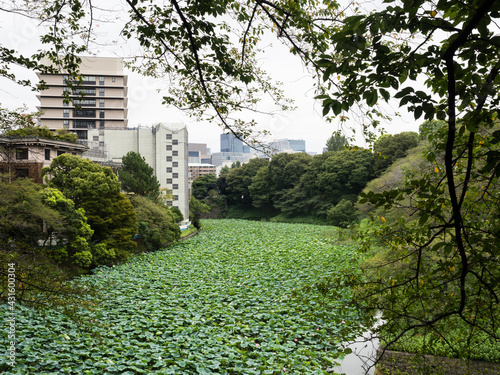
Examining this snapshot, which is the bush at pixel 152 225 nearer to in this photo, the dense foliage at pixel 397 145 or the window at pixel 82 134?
the dense foliage at pixel 397 145

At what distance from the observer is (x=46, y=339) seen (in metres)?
4.85

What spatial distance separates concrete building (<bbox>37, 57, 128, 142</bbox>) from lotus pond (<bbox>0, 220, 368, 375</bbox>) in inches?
1133

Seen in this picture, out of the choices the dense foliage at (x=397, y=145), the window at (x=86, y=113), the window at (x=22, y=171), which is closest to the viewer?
the window at (x=22, y=171)

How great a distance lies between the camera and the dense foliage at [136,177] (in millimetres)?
16734

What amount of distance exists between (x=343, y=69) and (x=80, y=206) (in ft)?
34.1

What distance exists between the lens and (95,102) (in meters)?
34.9

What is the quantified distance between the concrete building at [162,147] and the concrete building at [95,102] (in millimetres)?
Result: 10207

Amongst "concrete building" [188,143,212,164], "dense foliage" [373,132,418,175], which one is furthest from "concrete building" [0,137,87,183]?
"concrete building" [188,143,212,164]

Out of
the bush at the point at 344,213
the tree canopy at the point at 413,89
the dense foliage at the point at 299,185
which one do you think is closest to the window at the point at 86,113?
the dense foliage at the point at 299,185

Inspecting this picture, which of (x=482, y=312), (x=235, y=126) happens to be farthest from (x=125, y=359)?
(x=482, y=312)

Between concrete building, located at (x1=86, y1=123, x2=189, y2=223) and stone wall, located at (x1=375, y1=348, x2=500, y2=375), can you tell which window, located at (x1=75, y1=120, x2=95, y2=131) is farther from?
stone wall, located at (x1=375, y1=348, x2=500, y2=375)

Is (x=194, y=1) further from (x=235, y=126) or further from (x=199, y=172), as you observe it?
(x=199, y=172)

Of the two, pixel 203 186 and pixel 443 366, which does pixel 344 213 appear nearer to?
pixel 203 186

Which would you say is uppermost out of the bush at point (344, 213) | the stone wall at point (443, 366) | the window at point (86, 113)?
the window at point (86, 113)
